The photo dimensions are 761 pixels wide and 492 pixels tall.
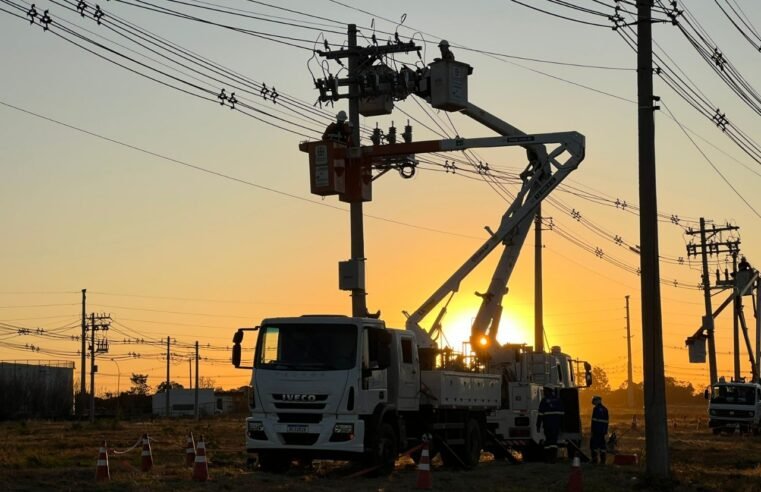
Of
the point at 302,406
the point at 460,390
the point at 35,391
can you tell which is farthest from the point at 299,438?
the point at 35,391

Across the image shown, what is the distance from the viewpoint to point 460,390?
29.7 m

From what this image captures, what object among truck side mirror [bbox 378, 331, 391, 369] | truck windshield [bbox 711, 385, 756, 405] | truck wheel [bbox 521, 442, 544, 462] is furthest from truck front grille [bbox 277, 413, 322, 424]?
truck windshield [bbox 711, 385, 756, 405]

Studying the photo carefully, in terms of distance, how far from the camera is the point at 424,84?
1393 inches

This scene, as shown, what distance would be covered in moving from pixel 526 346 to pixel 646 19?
40.0 feet

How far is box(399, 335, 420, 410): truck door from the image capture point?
27422 mm

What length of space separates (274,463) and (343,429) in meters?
2.21

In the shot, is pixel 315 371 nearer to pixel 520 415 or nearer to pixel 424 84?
pixel 520 415

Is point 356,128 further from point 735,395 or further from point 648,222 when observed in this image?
point 735,395

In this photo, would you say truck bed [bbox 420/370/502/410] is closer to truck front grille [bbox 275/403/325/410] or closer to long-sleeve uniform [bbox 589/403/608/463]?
long-sleeve uniform [bbox 589/403/608/463]

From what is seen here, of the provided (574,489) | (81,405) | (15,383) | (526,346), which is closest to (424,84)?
(526,346)

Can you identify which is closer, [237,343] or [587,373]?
[237,343]

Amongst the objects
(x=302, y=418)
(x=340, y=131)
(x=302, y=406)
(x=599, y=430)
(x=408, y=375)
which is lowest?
(x=599, y=430)

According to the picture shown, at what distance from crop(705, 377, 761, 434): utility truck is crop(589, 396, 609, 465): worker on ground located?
1145 inches

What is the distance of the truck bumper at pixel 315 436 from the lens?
81.8 ft
